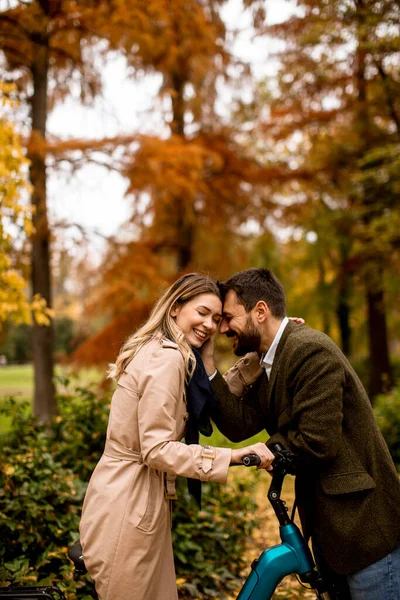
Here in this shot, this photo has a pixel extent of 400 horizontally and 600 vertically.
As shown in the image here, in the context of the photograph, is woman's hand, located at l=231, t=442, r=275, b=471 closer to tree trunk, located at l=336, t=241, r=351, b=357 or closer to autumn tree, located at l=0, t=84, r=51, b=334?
autumn tree, located at l=0, t=84, r=51, b=334

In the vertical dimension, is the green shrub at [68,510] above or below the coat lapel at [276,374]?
below

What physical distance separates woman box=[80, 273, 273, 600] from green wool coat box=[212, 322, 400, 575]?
246 mm

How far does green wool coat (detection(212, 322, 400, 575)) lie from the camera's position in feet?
8.14

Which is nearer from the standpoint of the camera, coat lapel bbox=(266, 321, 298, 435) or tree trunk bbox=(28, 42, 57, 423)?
coat lapel bbox=(266, 321, 298, 435)

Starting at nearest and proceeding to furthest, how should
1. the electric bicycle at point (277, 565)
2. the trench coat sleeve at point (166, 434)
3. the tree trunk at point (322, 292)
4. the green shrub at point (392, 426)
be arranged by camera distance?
1. the trench coat sleeve at point (166, 434)
2. the electric bicycle at point (277, 565)
3. the green shrub at point (392, 426)
4. the tree trunk at point (322, 292)

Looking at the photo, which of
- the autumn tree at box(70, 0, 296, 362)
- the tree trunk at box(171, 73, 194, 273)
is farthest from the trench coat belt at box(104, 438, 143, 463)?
the tree trunk at box(171, 73, 194, 273)

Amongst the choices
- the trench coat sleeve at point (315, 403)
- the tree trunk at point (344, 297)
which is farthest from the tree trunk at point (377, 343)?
the trench coat sleeve at point (315, 403)

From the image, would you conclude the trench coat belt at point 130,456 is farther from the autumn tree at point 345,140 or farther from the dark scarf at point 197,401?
the autumn tree at point 345,140

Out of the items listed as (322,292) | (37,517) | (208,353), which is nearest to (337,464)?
(208,353)

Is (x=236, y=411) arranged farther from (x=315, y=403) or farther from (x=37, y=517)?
(x=37, y=517)

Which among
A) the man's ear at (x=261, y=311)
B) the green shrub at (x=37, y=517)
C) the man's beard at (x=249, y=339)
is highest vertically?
the man's ear at (x=261, y=311)

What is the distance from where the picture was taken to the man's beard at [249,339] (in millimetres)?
2873

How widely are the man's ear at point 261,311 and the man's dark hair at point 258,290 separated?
2 centimetres

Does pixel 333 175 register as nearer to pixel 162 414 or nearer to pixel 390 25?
pixel 390 25
